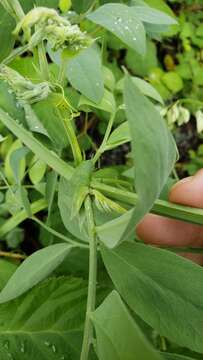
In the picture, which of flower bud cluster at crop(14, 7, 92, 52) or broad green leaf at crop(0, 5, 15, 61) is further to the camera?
broad green leaf at crop(0, 5, 15, 61)

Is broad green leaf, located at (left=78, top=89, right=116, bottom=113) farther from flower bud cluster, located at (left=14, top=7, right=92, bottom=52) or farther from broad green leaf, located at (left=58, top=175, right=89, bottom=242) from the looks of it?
flower bud cluster, located at (left=14, top=7, right=92, bottom=52)

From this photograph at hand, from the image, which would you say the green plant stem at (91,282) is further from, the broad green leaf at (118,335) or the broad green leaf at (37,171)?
the broad green leaf at (37,171)

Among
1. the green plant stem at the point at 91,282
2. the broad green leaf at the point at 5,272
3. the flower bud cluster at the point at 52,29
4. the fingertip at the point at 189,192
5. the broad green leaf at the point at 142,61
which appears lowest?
the broad green leaf at the point at 142,61

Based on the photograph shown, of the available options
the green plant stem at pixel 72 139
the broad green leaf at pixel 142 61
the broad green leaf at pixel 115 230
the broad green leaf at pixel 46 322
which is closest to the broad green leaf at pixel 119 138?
the green plant stem at pixel 72 139

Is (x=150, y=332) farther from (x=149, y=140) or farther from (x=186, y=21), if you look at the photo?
(x=186, y=21)

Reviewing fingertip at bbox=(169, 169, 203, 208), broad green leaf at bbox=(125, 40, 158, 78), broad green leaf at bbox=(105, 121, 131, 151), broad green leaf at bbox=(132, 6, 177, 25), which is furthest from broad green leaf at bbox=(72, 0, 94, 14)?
broad green leaf at bbox=(125, 40, 158, 78)

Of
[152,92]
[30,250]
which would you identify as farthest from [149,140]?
[30,250]
